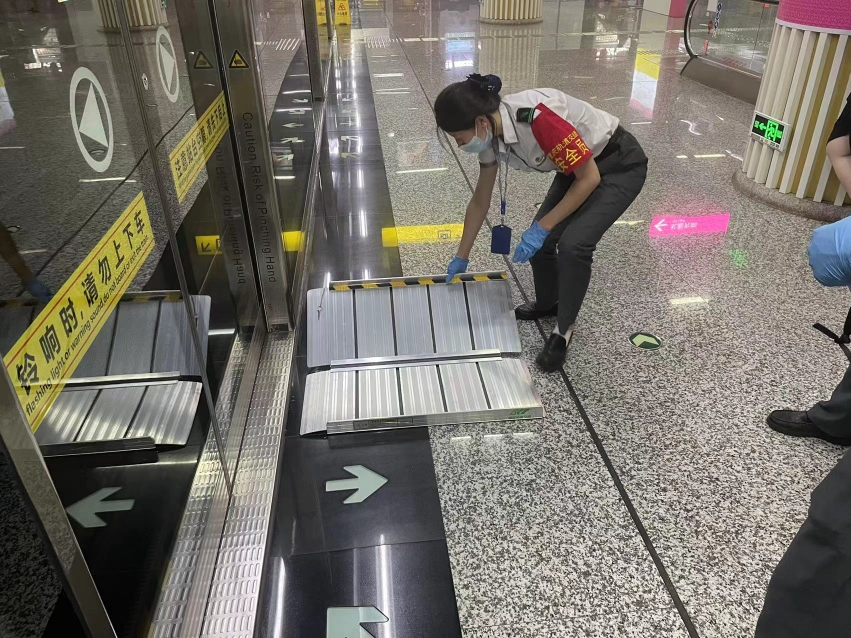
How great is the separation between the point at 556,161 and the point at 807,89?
2594 mm

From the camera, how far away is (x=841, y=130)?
99.2 inches

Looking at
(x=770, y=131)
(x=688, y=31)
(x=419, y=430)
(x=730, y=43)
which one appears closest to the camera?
(x=419, y=430)

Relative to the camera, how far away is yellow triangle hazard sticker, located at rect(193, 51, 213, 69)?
2.22 meters

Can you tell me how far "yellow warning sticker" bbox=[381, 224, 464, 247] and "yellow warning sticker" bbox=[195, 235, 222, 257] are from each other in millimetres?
1496

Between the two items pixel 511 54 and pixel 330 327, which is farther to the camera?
pixel 511 54

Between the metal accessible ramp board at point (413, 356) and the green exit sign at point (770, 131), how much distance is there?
2484mm

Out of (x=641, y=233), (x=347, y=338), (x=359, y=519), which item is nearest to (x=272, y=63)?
(x=347, y=338)

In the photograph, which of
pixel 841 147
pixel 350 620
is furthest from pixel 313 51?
pixel 350 620

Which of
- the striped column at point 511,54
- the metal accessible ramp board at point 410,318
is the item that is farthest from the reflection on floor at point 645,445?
the striped column at point 511,54

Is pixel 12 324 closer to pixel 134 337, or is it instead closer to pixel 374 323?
pixel 134 337

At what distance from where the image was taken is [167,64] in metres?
1.78

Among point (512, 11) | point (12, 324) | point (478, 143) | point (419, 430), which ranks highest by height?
point (12, 324)

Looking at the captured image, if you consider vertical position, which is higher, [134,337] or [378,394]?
[134,337]

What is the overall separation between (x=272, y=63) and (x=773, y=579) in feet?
11.6
